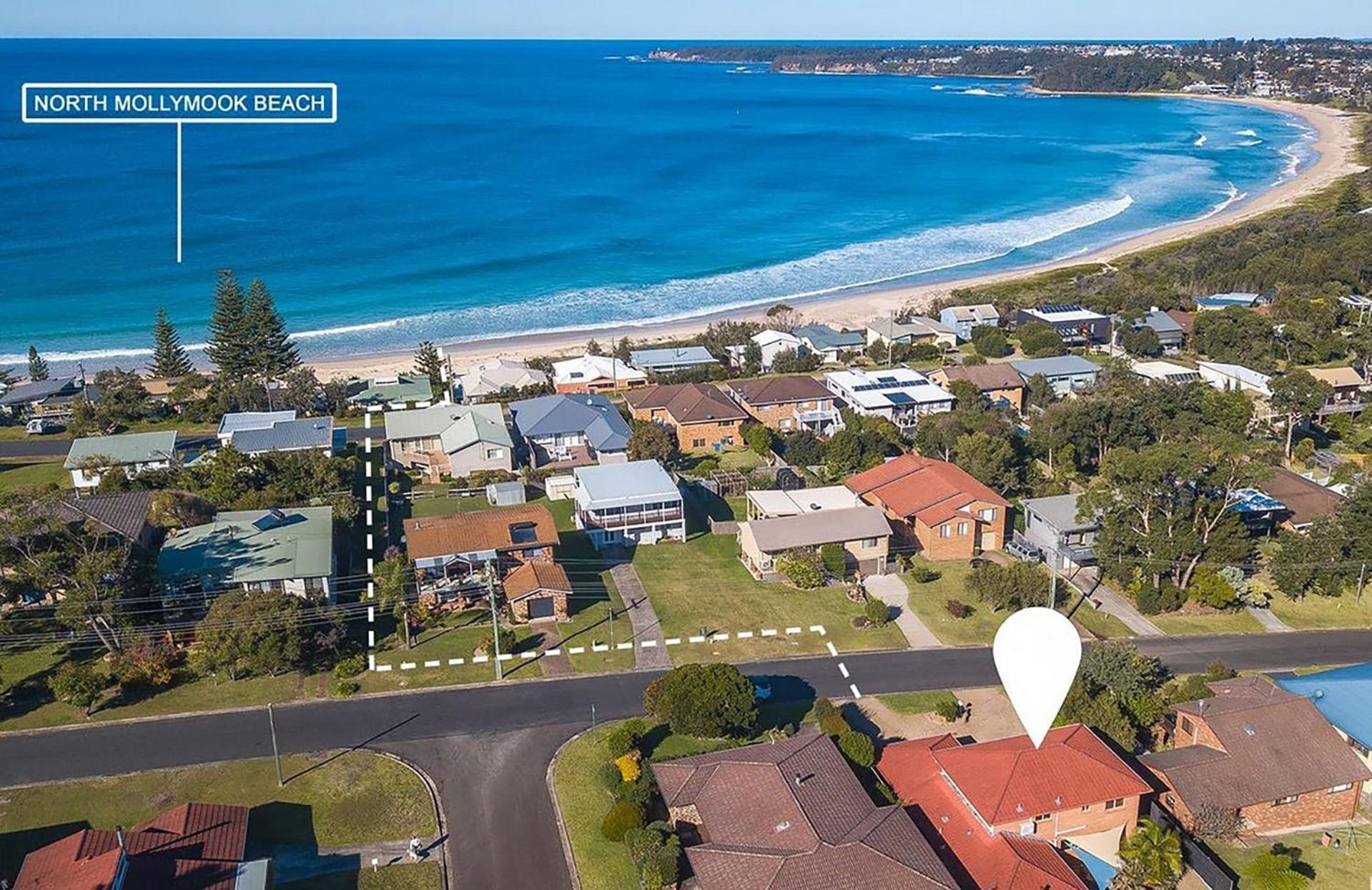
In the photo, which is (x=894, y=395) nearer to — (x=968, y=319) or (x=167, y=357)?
(x=968, y=319)

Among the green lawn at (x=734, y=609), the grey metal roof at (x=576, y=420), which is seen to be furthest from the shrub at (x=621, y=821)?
the grey metal roof at (x=576, y=420)

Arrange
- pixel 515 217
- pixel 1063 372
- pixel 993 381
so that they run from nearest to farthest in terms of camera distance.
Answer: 1. pixel 993 381
2. pixel 1063 372
3. pixel 515 217

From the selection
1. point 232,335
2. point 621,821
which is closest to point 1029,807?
point 621,821

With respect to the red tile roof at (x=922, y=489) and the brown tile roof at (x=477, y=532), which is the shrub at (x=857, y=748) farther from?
the red tile roof at (x=922, y=489)

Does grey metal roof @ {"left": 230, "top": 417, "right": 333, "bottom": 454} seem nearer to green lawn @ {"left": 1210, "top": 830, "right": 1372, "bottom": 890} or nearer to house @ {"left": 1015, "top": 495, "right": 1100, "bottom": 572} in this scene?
house @ {"left": 1015, "top": 495, "right": 1100, "bottom": 572}

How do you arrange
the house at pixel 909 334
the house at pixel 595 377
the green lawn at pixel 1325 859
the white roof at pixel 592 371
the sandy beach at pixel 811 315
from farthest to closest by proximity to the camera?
1. the sandy beach at pixel 811 315
2. the house at pixel 909 334
3. the white roof at pixel 592 371
4. the house at pixel 595 377
5. the green lawn at pixel 1325 859

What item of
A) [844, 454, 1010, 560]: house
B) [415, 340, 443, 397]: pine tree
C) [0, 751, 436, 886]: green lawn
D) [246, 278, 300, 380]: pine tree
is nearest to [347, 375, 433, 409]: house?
[415, 340, 443, 397]: pine tree

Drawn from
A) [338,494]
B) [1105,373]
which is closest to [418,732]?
[338,494]
